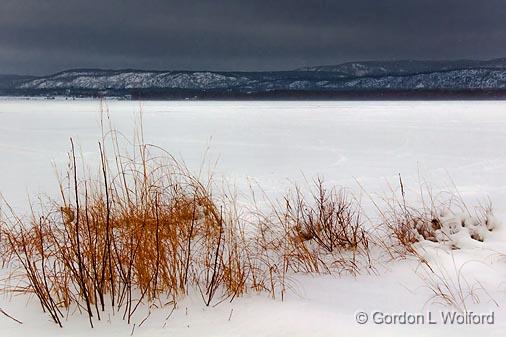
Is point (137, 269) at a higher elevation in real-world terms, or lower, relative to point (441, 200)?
higher

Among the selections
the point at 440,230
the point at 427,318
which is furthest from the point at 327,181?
the point at 427,318

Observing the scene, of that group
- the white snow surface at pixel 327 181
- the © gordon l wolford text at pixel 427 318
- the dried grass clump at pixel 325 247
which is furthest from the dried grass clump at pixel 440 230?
the © gordon l wolford text at pixel 427 318

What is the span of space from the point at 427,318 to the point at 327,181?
268 inches

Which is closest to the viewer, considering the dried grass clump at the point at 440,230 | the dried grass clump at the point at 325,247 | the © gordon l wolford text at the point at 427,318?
the © gordon l wolford text at the point at 427,318

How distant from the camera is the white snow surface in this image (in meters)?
2.93

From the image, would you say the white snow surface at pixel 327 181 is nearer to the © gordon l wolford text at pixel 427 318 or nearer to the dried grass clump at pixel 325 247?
the © gordon l wolford text at pixel 427 318

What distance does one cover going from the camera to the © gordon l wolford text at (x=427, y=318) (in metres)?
2.92

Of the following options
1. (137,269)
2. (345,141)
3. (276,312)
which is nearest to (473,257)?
(276,312)

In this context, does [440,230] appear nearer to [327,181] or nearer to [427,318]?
[427,318]

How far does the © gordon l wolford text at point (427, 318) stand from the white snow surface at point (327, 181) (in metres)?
0.04

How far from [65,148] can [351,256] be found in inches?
512

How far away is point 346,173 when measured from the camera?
34.9ft

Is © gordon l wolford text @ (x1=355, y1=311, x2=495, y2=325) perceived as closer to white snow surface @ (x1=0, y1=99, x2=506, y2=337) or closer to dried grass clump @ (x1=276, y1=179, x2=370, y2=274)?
white snow surface @ (x1=0, y1=99, x2=506, y2=337)

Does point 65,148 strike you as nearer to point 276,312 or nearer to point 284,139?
point 284,139
